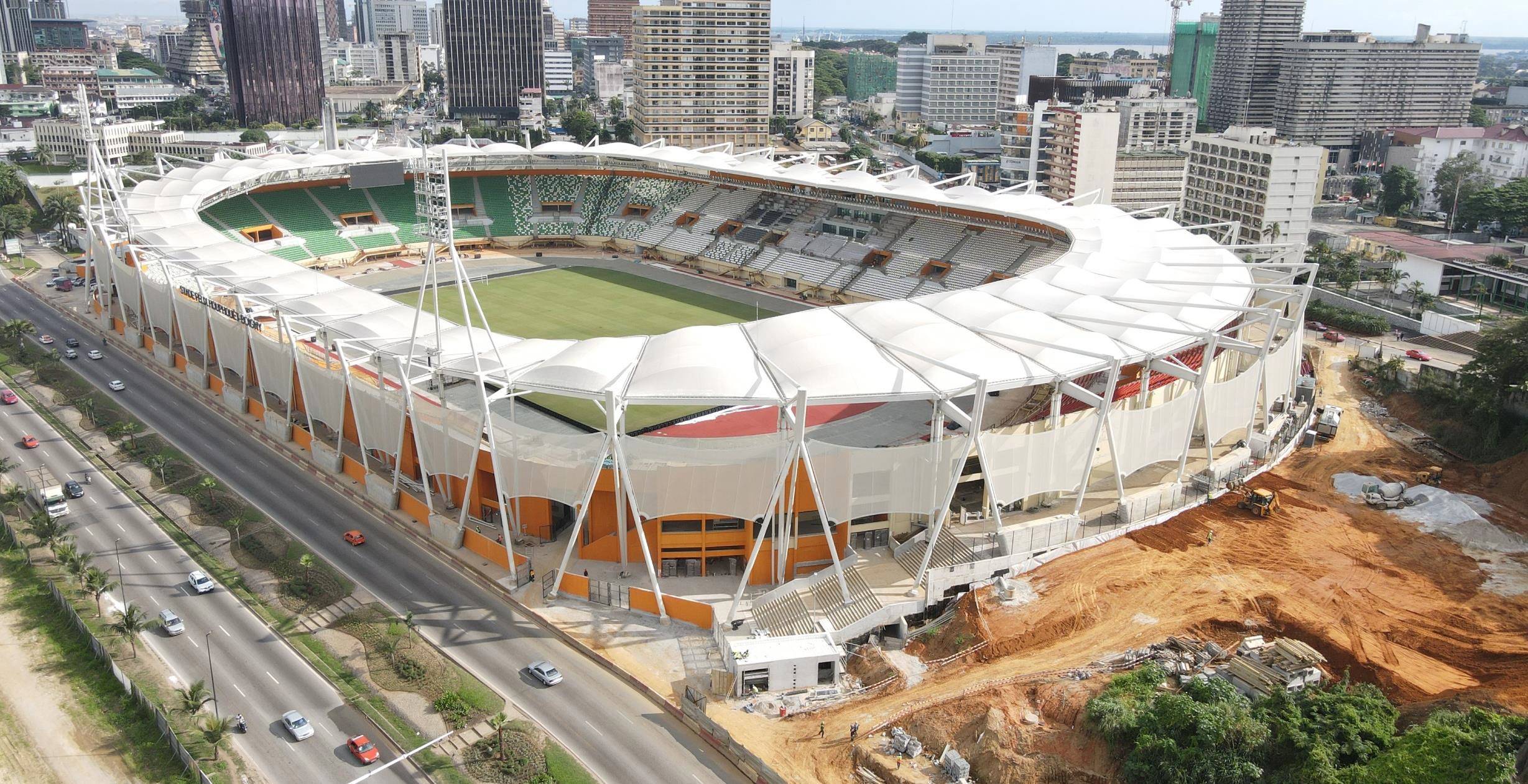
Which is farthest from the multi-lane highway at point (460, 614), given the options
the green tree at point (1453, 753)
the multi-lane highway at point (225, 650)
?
the green tree at point (1453, 753)

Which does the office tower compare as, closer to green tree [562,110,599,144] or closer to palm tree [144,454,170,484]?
green tree [562,110,599,144]

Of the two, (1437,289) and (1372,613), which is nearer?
(1372,613)

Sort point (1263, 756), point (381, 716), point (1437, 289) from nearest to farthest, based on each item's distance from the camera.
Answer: point (1263, 756) → point (381, 716) → point (1437, 289)

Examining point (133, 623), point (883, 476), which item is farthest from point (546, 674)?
point (133, 623)

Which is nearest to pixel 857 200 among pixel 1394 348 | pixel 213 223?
pixel 1394 348

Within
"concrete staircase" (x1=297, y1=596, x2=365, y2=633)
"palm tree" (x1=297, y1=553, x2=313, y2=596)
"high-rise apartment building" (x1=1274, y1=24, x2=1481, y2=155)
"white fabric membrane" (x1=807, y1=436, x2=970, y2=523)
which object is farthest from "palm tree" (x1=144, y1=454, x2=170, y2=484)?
"high-rise apartment building" (x1=1274, y1=24, x2=1481, y2=155)

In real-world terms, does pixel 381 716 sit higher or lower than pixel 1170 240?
lower

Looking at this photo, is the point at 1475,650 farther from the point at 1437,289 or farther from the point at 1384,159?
the point at 1384,159

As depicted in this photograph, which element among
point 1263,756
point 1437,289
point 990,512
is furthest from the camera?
point 1437,289
